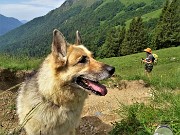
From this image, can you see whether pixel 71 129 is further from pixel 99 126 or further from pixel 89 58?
pixel 99 126

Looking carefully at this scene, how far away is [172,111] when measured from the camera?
5.70 meters

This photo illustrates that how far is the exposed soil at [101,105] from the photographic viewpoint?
327 inches

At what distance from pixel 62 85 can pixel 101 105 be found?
5951 mm

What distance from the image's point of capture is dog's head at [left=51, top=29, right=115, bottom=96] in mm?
5309

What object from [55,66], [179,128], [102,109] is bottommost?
[102,109]

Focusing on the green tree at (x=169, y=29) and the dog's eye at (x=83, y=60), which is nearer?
the dog's eye at (x=83, y=60)

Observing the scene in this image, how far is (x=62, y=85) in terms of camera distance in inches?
212

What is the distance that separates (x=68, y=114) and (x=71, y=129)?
51 cm

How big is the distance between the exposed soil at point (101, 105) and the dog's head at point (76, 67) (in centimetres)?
93

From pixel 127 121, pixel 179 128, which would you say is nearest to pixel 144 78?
pixel 127 121

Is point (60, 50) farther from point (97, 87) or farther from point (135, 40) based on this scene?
point (135, 40)

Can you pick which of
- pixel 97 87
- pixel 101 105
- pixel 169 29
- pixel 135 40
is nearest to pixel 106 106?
pixel 101 105

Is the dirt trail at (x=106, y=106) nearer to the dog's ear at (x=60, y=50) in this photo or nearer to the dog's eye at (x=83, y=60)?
the dog's eye at (x=83, y=60)

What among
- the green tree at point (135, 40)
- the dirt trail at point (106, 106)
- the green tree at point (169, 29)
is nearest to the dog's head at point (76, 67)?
the dirt trail at point (106, 106)
